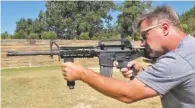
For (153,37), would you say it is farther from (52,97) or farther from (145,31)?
(52,97)

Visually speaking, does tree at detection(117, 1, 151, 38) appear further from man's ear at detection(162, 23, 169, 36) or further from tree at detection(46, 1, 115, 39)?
man's ear at detection(162, 23, 169, 36)

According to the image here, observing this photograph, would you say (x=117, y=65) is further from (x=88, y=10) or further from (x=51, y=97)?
(x=88, y=10)

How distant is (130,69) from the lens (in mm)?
4629

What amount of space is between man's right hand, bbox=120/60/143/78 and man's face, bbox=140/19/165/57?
921mm

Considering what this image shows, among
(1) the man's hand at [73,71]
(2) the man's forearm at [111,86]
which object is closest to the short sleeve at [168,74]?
(2) the man's forearm at [111,86]

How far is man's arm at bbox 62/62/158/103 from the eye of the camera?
337 cm

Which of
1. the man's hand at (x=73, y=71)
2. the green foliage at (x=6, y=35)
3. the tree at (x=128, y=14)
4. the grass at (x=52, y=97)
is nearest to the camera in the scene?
the man's hand at (x=73, y=71)

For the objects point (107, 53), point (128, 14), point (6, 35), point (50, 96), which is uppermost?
point (128, 14)

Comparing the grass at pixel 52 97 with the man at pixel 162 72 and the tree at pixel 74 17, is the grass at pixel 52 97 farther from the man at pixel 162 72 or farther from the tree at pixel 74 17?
the tree at pixel 74 17

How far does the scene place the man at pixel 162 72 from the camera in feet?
11.0

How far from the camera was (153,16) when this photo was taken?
3.64m

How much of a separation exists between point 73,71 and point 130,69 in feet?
4.09

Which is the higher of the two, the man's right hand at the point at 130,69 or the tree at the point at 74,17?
the tree at the point at 74,17

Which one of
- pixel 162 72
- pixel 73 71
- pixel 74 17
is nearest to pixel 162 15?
pixel 162 72
